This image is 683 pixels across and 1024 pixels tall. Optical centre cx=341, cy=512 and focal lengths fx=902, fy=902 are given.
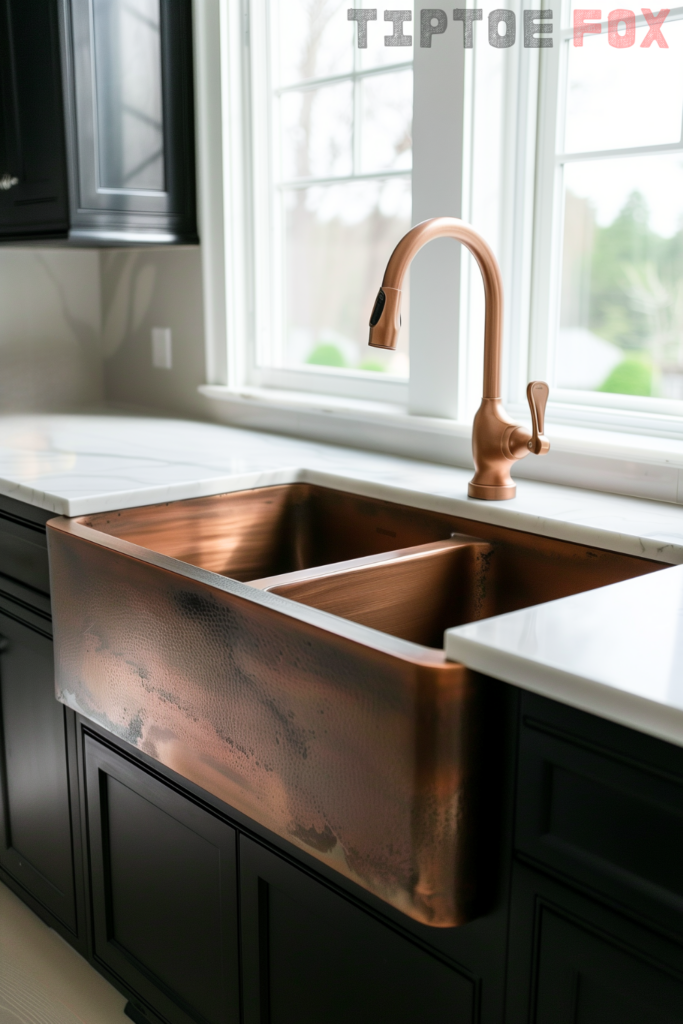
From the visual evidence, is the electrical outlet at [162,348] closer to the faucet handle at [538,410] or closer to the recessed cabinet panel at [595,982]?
the faucet handle at [538,410]

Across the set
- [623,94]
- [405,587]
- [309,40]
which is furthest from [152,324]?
[405,587]

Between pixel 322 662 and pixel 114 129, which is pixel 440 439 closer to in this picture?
pixel 322 662

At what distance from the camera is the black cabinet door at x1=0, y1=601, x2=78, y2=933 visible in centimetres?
155

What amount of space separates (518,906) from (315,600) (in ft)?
1.51

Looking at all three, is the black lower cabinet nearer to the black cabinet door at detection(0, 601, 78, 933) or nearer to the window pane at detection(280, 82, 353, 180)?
the black cabinet door at detection(0, 601, 78, 933)

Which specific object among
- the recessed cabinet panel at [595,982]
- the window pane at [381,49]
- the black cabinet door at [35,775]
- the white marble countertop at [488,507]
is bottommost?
the black cabinet door at [35,775]

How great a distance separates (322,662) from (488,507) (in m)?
0.57

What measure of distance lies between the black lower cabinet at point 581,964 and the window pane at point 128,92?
6.14 ft

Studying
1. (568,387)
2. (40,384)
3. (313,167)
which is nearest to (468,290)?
(568,387)

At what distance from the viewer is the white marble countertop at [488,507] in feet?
2.44

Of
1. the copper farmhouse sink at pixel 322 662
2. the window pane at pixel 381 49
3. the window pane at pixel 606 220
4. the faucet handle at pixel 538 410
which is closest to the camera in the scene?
the copper farmhouse sink at pixel 322 662

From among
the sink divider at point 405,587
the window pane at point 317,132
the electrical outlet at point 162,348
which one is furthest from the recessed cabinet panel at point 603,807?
the electrical outlet at point 162,348

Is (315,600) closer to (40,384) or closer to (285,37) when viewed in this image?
(285,37)

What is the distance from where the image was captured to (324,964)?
104 cm
